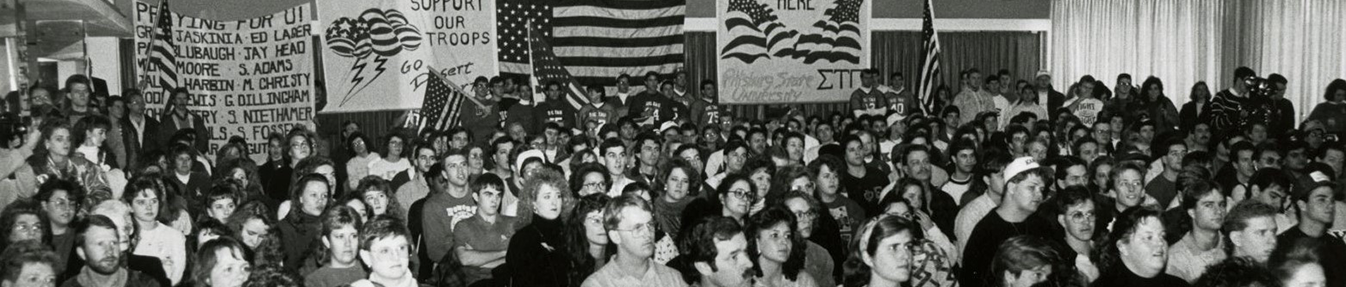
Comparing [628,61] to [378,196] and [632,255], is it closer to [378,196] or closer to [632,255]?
[378,196]

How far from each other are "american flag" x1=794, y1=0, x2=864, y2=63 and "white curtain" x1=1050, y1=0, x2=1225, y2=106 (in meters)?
5.45

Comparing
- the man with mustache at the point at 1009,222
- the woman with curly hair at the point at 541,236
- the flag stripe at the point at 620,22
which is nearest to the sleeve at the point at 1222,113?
the flag stripe at the point at 620,22

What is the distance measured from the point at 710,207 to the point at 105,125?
4.55 metres

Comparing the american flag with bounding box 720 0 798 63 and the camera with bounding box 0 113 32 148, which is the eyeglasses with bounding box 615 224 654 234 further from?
the american flag with bounding box 720 0 798 63

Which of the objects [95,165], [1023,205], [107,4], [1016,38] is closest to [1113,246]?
[1023,205]

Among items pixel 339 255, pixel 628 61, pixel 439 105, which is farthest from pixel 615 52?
pixel 339 255

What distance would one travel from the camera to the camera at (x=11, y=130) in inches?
385

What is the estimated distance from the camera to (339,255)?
6996 mm

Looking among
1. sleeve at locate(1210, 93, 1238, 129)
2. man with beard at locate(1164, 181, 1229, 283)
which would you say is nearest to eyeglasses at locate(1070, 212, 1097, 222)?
man with beard at locate(1164, 181, 1229, 283)

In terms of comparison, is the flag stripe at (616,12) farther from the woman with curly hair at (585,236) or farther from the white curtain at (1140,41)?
the woman with curly hair at (585,236)

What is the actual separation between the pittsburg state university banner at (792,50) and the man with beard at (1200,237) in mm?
10848

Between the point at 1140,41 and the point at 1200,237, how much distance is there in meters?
15.8

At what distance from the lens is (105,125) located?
10.5m

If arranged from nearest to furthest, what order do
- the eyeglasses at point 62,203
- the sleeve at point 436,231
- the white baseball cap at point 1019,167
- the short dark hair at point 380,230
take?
the short dark hair at point 380,230 → the white baseball cap at point 1019,167 → the eyeglasses at point 62,203 → the sleeve at point 436,231
